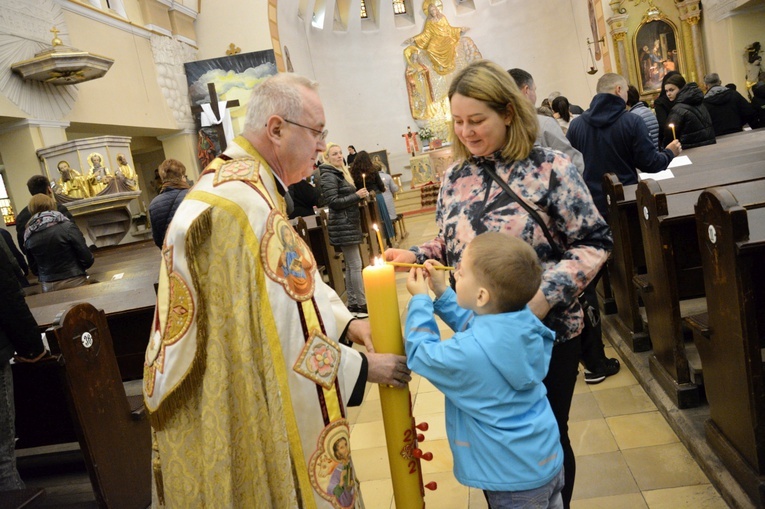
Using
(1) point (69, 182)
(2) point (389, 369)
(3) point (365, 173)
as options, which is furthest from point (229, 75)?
(2) point (389, 369)

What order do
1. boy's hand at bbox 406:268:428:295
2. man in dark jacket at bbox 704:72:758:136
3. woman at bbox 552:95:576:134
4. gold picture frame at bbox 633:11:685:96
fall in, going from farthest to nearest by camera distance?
gold picture frame at bbox 633:11:685:96, man in dark jacket at bbox 704:72:758:136, woman at bbox 552:95:576:134, boy's hand at bbox 406:268:428:295

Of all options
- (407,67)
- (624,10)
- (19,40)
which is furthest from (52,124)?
(407,67)

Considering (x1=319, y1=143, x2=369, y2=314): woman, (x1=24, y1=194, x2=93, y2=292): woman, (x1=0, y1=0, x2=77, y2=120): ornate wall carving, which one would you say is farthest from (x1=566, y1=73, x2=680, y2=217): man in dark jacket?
(x1=0, y1=0, x2=77, y2=120): ornate wall carving

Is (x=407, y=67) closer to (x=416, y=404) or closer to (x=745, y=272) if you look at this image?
(x=416, y=404)

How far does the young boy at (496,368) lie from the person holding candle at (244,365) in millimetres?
118

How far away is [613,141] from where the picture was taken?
4.28 metres

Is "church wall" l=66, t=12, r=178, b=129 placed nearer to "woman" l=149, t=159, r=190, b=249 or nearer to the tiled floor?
"woman" l=149, t=159, r=190, b=249

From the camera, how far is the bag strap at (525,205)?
1786 mm

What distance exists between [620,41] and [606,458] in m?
14.2

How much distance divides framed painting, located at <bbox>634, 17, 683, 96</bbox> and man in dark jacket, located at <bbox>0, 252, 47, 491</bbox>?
14642 millimetres

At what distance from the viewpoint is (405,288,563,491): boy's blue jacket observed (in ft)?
4.99

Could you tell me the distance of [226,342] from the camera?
162 centimetres

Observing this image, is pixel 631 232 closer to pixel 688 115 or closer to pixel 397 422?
pixel 688 115

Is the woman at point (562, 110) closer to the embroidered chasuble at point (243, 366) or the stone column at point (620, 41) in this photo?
the embroidered chasuble at point (243, 366)
